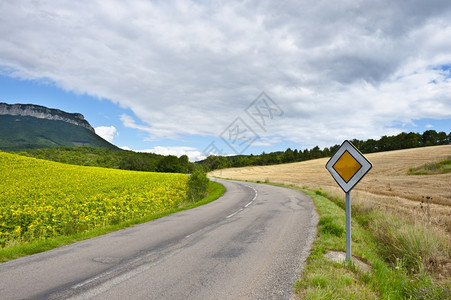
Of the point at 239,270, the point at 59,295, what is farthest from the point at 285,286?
the point at 59,295

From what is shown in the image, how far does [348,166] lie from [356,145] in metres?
108

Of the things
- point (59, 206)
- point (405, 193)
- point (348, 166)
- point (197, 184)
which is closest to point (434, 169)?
point (405, 193)

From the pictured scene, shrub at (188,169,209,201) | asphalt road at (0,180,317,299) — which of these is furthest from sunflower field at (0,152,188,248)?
asphalt road at (0,180,317,299)

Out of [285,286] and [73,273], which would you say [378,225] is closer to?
[285,286]

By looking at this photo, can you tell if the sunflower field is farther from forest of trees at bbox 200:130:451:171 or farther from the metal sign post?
forest of trees at bbox 200:130:451:171

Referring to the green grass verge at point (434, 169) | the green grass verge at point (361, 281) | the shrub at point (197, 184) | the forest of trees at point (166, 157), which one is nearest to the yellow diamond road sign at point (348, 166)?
the green grass verge at point (361, 281)

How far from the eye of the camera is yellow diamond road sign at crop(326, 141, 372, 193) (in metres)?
4.55

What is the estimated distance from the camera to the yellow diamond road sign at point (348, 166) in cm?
455

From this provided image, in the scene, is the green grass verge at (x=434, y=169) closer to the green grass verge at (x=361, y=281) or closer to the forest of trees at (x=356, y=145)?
the green grass verge at (x=361, y=281)

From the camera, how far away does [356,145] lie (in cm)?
10112

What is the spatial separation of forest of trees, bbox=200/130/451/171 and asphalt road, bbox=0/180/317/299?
202 feet

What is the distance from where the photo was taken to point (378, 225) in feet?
29.7

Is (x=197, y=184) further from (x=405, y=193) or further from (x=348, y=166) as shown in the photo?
(x=348, y=166)

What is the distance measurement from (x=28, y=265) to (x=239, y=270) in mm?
4590
